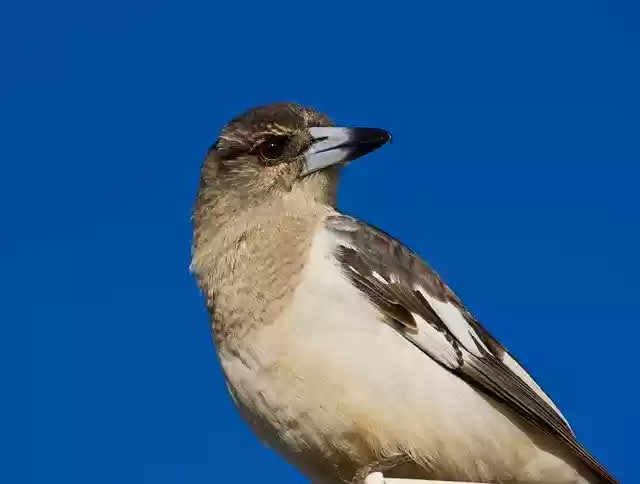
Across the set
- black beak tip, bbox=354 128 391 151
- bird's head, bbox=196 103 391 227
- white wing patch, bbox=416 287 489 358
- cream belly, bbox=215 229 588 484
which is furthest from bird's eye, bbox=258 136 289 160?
white wing patch, bbox=416 287 489 358

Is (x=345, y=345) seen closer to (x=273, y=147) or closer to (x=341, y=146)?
(x=341, y=146)

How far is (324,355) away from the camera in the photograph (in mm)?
3951

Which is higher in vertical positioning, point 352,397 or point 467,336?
point 467,336

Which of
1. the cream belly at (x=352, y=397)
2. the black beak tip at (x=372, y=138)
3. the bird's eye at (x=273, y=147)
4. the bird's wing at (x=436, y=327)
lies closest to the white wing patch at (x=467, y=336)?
the bird's wing at (x=436, y=327)

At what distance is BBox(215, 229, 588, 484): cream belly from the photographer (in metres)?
3.96

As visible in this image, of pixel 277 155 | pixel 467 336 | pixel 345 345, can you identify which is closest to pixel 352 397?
pixel 345 345

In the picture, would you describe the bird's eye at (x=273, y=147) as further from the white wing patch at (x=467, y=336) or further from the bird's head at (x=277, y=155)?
the white wing patch at (x=467, y=336)

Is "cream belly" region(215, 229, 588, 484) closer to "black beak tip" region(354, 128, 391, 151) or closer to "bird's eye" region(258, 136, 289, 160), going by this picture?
"black beak tip" region(354, 128, 391, 151)

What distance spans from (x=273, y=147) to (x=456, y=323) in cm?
139

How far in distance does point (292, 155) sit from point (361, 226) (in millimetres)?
597

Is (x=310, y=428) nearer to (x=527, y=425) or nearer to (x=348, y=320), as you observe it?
(x=348, y=320)

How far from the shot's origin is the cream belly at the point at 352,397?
3.96 metres

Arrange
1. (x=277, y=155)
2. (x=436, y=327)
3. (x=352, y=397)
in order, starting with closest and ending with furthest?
(x=352, y=397) < (x=436, y=327) < (x=277, y=155)

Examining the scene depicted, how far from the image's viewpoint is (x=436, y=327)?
449cm
